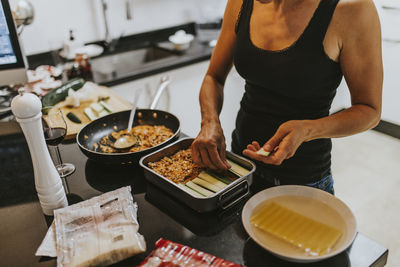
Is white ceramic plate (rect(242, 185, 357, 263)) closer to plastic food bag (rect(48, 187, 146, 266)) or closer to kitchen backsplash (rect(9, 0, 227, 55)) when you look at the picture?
plastic food bag (rect(48, 187, 146, 266))

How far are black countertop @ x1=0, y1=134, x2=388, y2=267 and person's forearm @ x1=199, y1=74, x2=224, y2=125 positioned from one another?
272mm

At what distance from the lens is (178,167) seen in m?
1.01

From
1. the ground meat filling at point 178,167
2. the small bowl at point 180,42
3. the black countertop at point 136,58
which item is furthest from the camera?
the small bowl at point 180,42

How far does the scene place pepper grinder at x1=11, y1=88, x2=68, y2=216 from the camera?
82 centimetres

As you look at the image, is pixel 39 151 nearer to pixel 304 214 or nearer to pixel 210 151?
pixel 210 151

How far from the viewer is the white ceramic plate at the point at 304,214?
737mm

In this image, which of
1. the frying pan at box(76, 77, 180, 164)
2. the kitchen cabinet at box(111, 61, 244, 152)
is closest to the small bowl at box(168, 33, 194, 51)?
the kitchen cabinet at box(111, 61, 244, 152)

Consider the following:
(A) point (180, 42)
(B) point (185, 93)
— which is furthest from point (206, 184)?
(A) point (180, 42)

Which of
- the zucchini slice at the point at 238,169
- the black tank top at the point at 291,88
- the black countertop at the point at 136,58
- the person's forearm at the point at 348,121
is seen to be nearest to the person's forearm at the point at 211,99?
the black tank top at the point at 291,88

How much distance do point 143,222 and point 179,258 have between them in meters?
0.19

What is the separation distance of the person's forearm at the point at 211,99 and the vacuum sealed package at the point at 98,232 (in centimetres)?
37

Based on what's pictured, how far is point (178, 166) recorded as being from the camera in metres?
1.01

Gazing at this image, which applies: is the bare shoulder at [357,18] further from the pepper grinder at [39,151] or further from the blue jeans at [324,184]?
the pepper grinder at [39,151]

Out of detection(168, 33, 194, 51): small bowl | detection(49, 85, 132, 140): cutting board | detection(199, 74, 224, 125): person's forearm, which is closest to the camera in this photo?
detection(199, 74, 224, 125): person's forearm
